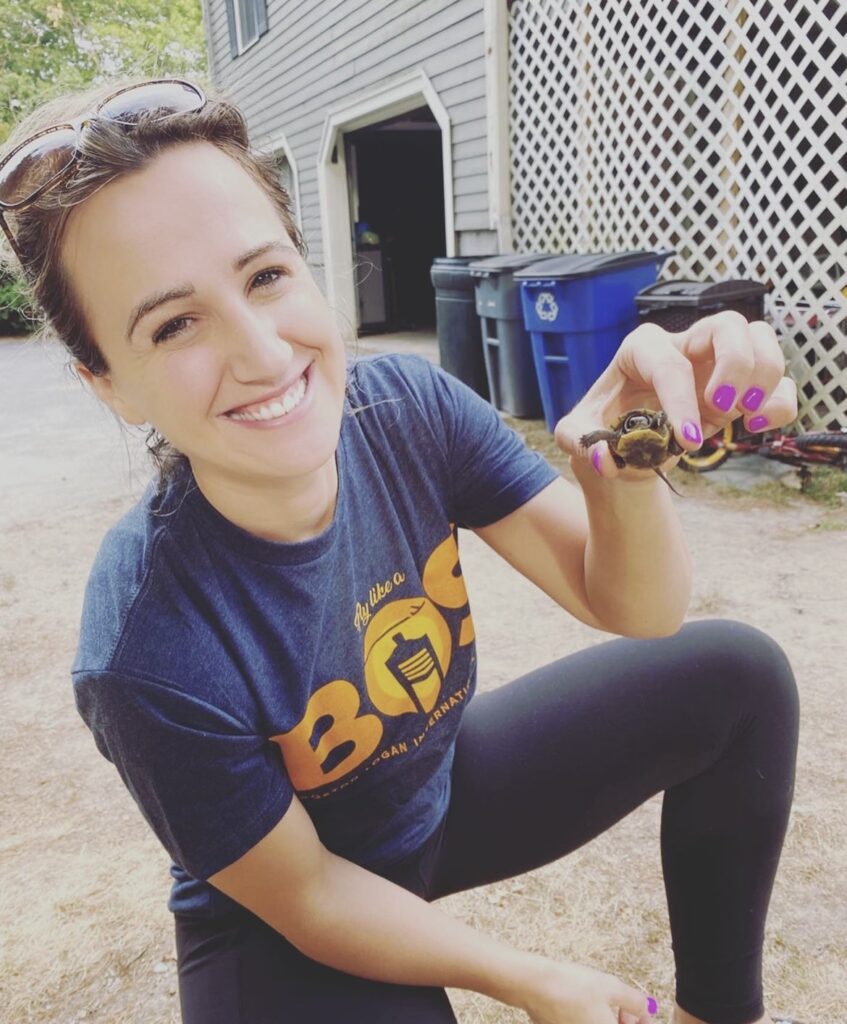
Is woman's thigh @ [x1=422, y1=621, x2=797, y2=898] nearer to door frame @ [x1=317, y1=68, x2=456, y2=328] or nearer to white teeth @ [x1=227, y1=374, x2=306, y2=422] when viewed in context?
white teeth @ [x1=227, y1=374, x2=306, y2=422]

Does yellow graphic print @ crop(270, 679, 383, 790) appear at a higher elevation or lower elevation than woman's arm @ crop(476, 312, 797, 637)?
lower

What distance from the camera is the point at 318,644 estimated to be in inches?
48.5

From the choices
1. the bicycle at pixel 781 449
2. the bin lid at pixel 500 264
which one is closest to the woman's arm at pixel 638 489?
the bicycle at pixel 781 449

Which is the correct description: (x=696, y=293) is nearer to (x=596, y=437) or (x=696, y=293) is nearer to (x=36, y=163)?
(x=596, y=437)

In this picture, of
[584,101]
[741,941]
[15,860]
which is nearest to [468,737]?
[741,941]

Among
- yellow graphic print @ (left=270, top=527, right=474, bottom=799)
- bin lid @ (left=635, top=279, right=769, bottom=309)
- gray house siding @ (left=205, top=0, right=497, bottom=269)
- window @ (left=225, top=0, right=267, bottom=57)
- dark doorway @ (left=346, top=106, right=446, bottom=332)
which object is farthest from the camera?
dark doorway @ (left=346, top=106, right=446, bottom=332)

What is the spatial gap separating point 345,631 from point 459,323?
5.52 meters

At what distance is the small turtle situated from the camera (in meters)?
1.09

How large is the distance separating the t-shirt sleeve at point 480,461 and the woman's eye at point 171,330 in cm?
51

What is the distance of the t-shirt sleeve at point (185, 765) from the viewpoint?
1.06 meters

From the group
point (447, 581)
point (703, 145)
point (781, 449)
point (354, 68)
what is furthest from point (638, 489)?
point (354, 68)

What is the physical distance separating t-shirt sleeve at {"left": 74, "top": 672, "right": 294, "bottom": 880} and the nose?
412 mm

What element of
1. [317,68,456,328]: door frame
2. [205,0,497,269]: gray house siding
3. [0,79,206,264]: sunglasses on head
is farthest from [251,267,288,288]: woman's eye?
[317,68,456,328]: door frame

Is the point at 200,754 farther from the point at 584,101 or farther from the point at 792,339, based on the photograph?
the point at 584,101
